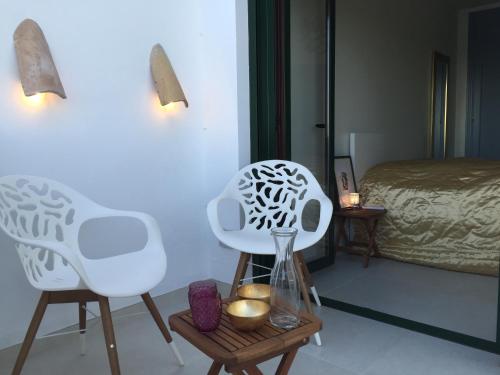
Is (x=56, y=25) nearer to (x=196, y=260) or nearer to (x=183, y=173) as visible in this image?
(x=183, y=173)

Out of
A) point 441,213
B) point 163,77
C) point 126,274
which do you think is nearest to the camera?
point 126,274

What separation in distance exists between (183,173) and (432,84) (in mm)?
3823

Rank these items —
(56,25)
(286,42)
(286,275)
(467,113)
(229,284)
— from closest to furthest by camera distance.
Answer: (286,275) < (56,25) < (286,42) < (229,284) < (467,113)

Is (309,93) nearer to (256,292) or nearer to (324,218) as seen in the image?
(324,218)

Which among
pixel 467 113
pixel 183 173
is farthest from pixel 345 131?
pixel 467 113

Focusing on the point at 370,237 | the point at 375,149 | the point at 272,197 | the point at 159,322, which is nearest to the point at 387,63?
the point at 375,149

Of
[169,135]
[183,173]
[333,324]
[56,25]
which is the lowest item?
[333,324]

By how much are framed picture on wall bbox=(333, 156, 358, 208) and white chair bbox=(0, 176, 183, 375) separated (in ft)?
6.17

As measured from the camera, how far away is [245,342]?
43.6 inches

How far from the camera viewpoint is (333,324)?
84.8 inches

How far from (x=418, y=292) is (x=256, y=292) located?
1636 mm

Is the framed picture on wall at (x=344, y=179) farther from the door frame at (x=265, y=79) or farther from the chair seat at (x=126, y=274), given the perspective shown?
the chair seat at (x=126, y=274)

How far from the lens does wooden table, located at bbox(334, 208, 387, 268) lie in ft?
10.2

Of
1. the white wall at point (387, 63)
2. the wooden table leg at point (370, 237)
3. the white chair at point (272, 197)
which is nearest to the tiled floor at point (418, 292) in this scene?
the wooden table leg at point (370, 237)
